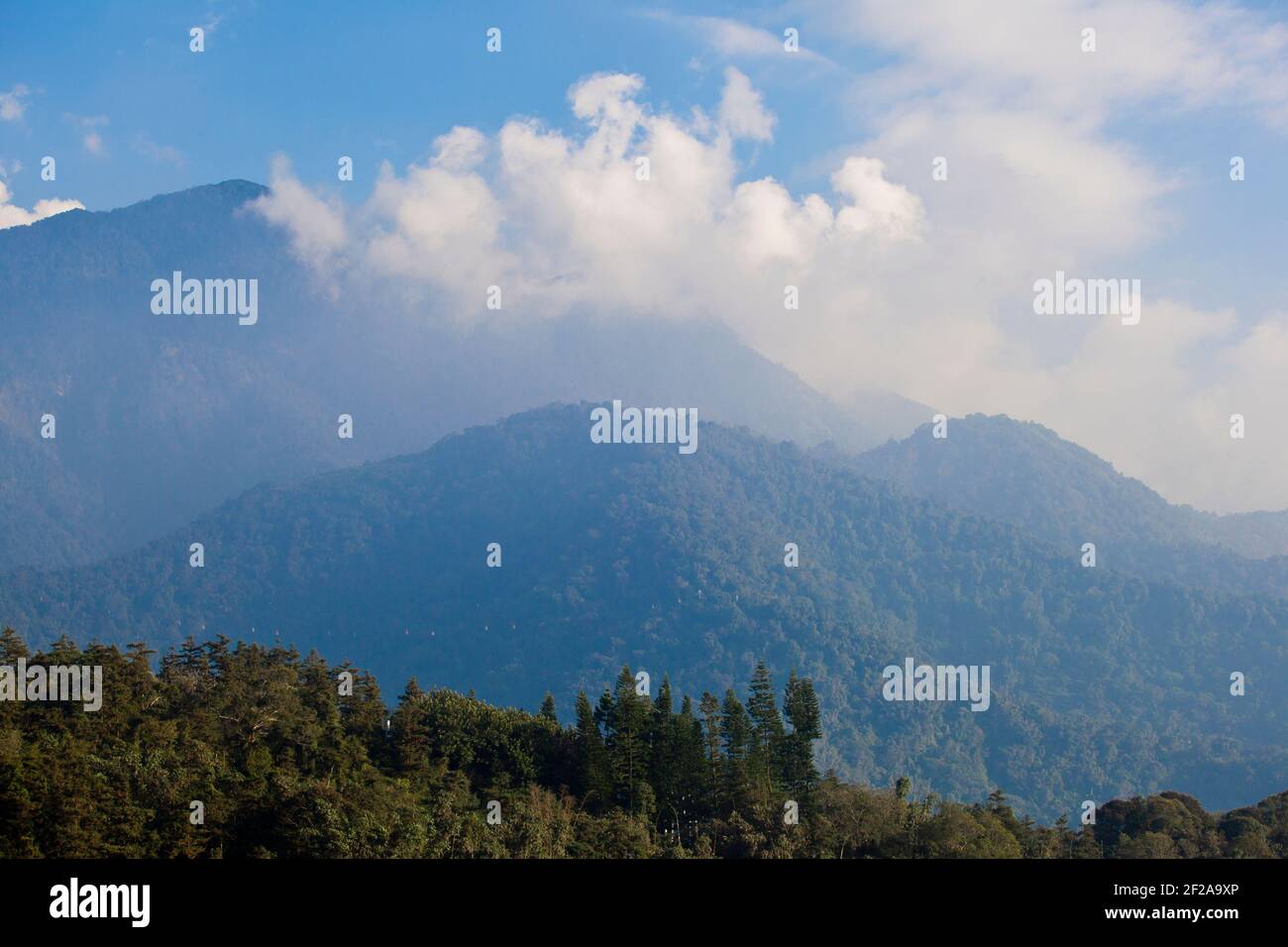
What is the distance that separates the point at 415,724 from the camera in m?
47.3

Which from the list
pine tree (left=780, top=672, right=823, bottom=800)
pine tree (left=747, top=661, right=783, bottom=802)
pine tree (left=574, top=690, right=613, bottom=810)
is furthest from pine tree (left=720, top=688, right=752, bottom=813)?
pine tree (left=574, top=690, right=613, bottom=810)

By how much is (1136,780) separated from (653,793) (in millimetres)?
135955

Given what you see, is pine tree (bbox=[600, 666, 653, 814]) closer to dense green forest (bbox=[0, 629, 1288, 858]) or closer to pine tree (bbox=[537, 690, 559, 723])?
dense green forest (bbox=[0, 629, 1288, 858])

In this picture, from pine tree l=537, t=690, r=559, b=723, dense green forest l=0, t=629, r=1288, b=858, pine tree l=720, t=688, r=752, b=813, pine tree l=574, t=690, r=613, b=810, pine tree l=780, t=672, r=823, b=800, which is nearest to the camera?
dense green forest l=0, t=629, r=1288, b=858

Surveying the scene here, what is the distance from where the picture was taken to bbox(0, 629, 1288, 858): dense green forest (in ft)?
107

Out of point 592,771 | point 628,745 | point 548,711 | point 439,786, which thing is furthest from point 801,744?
point 439,786

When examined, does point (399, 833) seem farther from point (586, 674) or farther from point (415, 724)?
point (586, 674)

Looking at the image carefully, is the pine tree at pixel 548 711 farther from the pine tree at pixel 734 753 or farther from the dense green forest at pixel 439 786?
the pine tree at pixel 734 753

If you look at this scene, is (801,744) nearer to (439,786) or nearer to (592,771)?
(592,771)

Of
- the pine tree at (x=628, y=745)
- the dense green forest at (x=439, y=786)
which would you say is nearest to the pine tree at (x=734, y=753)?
the dense green forest at (x=439, y=786)

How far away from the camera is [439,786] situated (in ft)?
150
